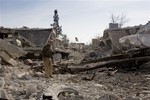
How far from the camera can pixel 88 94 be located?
30.6 feet

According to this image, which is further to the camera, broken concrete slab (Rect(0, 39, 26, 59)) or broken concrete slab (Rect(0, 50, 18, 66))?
broken concrete slab (Rect(0, 39, 26, 59))

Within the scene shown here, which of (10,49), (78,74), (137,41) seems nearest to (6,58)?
(10,49)

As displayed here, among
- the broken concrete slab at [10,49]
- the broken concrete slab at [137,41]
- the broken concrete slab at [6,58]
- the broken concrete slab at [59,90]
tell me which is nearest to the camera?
the broken concrete slab at [59,90]

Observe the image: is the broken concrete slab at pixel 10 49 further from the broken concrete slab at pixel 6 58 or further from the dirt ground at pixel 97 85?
the dirt ground at pixel 97 85

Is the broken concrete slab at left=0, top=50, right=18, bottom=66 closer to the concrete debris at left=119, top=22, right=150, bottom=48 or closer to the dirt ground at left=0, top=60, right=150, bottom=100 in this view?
the dirt ground at left=0, top=60, right=150, bottom=100

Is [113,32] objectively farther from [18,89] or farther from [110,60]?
[18,89]

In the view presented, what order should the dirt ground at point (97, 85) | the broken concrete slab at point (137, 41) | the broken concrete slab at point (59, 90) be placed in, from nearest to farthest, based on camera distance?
the broken concrete slab at point (59, 90)
the dirt ground at point (97, 85)
the broken concrete slab at point (137, 41)

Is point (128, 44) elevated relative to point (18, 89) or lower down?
elevated

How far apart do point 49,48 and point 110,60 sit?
4285 mm

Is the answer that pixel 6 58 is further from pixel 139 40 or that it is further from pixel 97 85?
pixel 97 85

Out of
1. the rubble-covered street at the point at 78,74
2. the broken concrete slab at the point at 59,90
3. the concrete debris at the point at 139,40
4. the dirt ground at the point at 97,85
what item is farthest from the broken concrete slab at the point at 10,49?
the broken concrete slab at the point at 59,90

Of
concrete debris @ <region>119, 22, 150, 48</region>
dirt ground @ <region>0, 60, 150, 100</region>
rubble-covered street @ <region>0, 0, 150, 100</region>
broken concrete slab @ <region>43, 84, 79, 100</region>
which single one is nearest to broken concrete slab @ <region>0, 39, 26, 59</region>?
rubble-covered street @ <region>0, 0, 150, 100</region>

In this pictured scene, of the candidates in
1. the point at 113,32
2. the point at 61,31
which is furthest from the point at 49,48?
the point at 61,31

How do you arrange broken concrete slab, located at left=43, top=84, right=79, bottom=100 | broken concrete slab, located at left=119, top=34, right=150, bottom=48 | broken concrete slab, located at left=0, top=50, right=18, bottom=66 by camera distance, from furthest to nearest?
broken concrete slab, located at left=0, top=50, right=18, bottom=66, broken concrete slab, located at left=119, top=34, right=150, bottom=48, broken concrete slab, located at left=43, top=84, right=79, bottom=100
